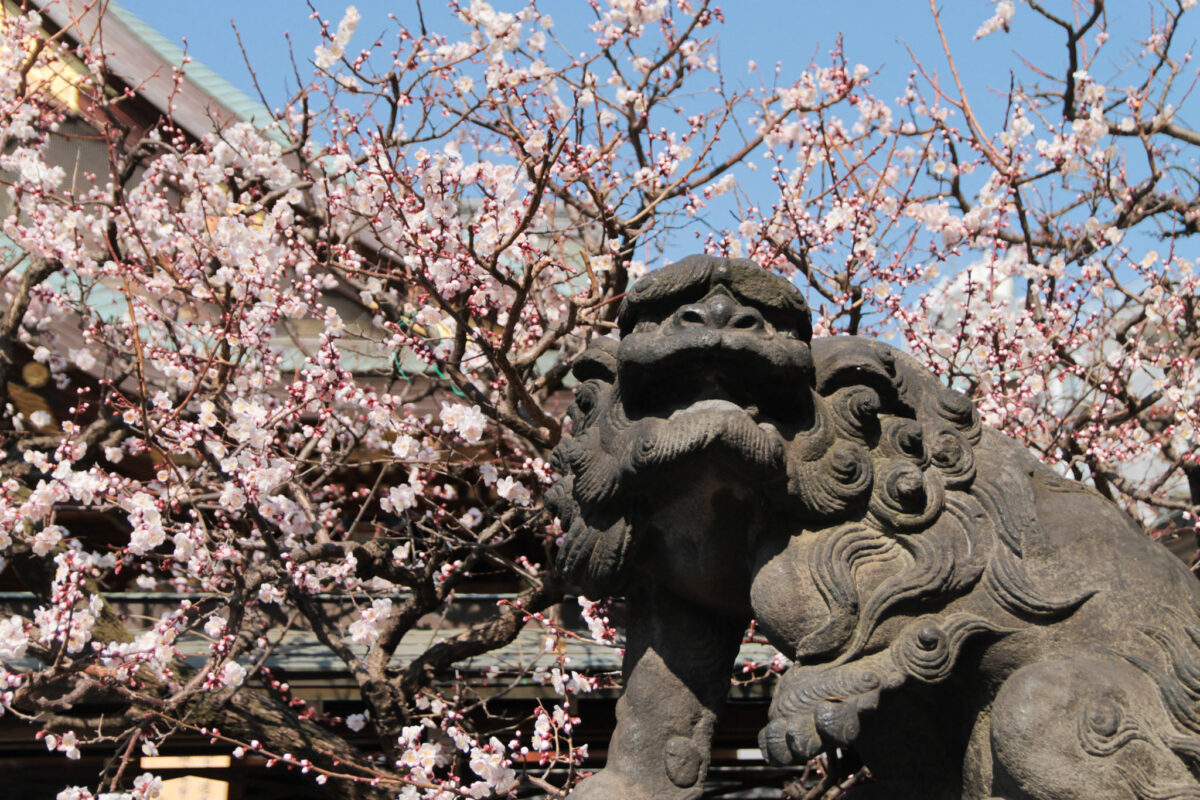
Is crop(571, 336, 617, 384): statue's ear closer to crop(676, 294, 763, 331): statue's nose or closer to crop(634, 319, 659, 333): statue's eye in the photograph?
crop(634, 319, 659, 333): statue's eye

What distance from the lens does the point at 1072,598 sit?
6.73 feet

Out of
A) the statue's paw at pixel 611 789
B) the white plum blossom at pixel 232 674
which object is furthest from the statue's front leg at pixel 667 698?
the white plum blossom at pixel 232 674

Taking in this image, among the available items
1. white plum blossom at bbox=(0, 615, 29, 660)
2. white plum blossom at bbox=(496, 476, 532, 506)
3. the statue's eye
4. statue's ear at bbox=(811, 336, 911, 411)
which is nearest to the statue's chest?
statue's ear at bbox=(811, 336, 911, 411)

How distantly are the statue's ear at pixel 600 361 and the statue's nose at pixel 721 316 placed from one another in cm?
29

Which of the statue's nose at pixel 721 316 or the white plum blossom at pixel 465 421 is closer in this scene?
the statue's nose at pixel 721 316

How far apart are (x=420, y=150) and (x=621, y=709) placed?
4.03m

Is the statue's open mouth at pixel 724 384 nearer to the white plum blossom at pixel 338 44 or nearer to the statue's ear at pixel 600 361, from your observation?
the statue's ear at pixel 600 361

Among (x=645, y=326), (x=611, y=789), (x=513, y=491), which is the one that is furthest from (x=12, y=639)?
(x=645, y=326)

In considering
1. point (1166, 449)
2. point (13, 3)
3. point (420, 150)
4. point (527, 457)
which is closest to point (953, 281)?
point (1166, 449)

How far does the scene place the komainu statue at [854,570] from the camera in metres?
1.96

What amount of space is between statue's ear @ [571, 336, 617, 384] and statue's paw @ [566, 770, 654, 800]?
885 mm

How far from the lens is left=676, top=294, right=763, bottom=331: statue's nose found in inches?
87.7

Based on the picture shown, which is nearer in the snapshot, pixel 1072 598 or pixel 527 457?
pixel 1072 598

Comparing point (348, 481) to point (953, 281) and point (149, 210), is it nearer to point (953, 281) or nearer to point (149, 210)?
point (149, 210)
